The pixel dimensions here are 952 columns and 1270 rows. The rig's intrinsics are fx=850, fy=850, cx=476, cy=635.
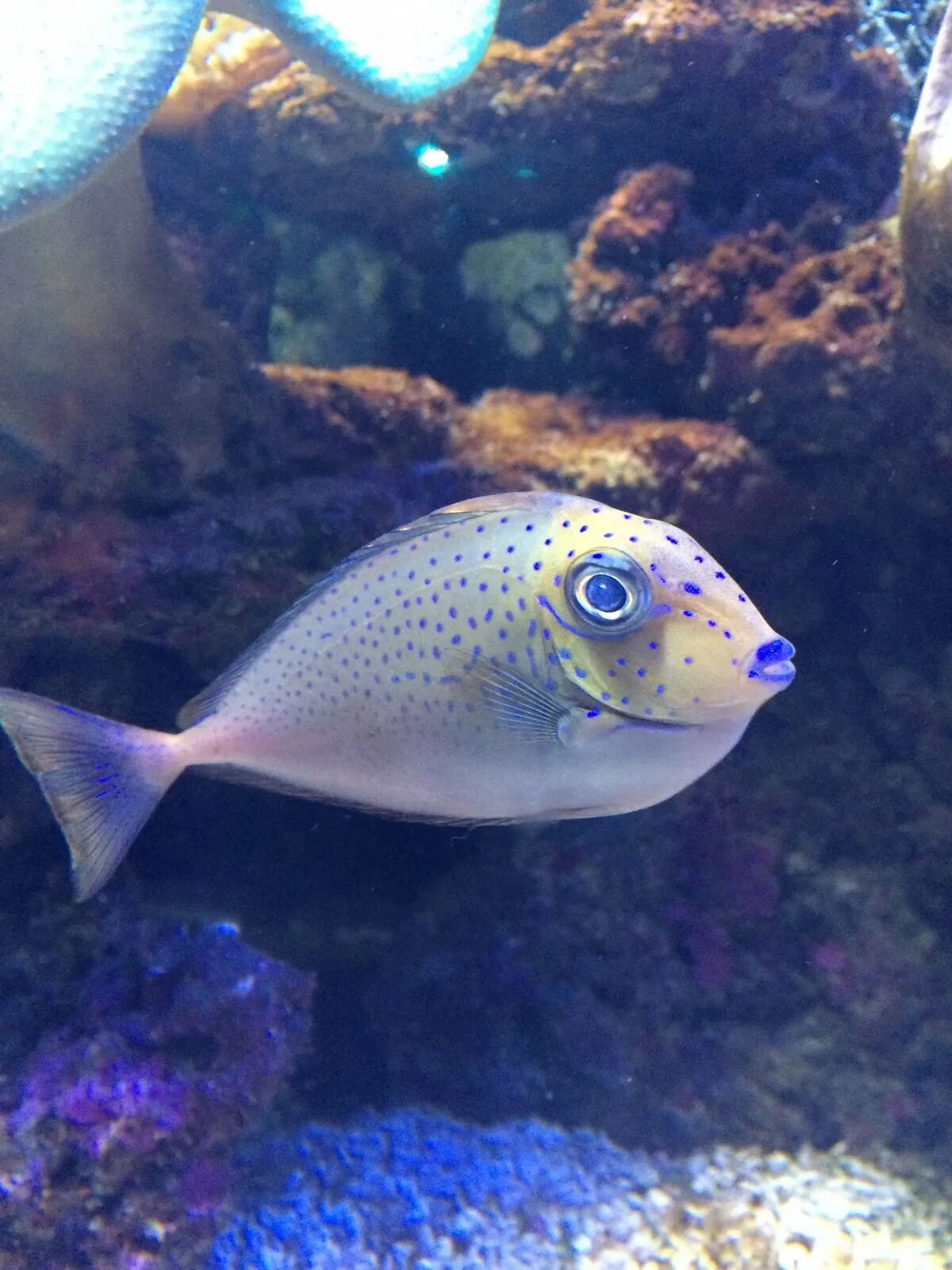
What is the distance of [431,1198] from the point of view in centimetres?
363

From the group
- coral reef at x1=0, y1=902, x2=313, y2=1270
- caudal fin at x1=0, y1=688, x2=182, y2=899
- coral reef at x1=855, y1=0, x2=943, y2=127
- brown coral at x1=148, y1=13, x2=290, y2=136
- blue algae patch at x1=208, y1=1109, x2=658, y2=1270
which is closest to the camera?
caudal fin at x1=0, y1=688, x2=182, y2=899

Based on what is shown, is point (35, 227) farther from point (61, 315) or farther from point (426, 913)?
point (426, 913)

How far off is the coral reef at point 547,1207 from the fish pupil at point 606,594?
2972 mm

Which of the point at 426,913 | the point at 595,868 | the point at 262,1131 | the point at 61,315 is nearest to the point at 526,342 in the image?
the point at 61,315

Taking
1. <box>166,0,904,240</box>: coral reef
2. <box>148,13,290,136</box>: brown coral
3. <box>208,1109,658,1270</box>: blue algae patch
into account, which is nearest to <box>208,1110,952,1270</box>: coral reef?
<box>208,1109,658,1270</box>: blue algae patch

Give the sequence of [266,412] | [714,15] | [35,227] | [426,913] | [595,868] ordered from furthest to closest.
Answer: [426,913] → [595,868] → [714,15] → [266,412] → [35,227]

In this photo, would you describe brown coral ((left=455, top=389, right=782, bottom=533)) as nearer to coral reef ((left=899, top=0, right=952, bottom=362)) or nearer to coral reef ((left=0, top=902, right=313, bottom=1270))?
coral reef ((left=899, top=0, right=952, bottom=362))

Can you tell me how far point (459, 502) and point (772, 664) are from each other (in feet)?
3.57

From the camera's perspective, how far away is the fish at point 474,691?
1879mm

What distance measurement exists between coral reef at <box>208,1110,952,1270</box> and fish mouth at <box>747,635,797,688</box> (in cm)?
292

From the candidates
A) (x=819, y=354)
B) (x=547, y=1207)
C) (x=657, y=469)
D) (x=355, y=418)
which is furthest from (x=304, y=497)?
(x=547, y=1207)

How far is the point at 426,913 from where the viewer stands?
4176 millimetres

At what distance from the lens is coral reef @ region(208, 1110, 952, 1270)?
11.1 ft

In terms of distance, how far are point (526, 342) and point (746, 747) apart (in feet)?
7.34
